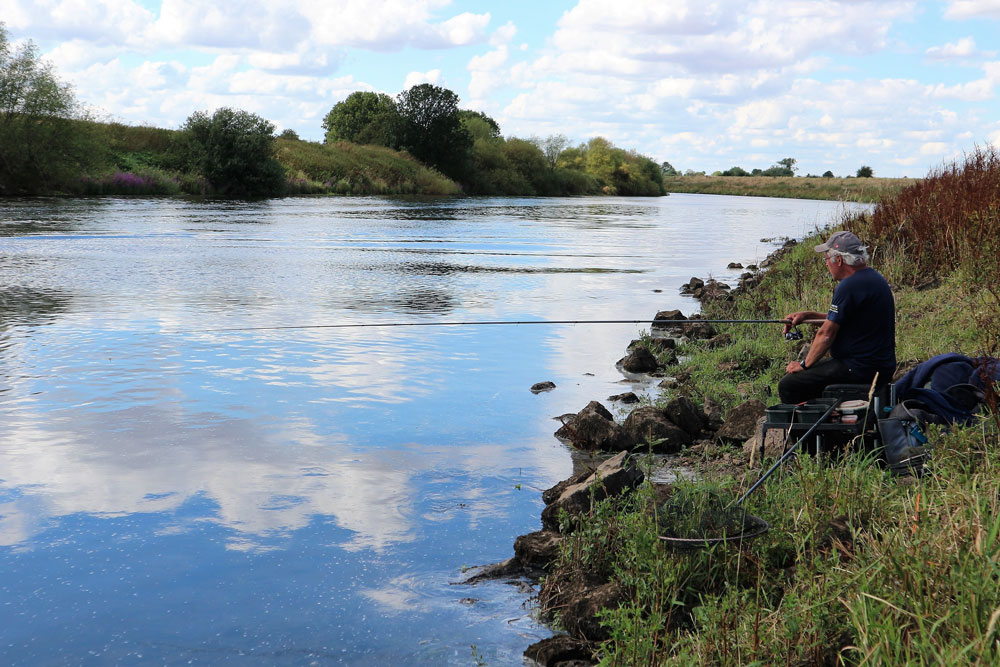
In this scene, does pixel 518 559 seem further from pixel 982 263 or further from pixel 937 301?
pixel 982 263

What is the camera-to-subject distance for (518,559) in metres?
5.23

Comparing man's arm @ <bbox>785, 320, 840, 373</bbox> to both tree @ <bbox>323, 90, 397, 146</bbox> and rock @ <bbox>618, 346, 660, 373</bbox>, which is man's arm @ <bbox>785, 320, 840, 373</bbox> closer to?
rock @ <bbox>618, 346, 660, 373</bbox>

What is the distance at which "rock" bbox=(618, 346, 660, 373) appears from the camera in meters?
10.6

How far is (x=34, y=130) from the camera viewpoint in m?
44.6

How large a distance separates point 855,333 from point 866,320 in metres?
0.12

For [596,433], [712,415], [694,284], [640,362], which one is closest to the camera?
→ [596,433]

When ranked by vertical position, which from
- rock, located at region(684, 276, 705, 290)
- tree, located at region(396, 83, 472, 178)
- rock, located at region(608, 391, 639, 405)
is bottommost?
rock, located at region(608, 391, 639, 405)

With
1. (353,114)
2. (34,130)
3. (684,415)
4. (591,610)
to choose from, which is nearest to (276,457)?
(684,415)

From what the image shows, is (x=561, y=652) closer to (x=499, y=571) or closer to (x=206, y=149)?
(x=499, y=571)

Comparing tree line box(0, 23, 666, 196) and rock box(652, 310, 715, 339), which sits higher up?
tree line box(0, 23, 666, 196)

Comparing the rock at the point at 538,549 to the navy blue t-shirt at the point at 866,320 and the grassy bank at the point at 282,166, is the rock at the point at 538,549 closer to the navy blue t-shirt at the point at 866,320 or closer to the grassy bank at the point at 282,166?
the navy blue t-shirt at the point at 866,320

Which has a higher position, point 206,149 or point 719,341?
point 206,149

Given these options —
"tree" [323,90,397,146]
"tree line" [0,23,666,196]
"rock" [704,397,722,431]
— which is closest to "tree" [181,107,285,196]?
"tree line" [0,23,666,196]

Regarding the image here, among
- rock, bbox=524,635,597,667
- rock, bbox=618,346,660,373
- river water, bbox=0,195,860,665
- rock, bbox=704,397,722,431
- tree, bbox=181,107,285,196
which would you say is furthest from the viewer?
tree, bbox=181,107,285,196
